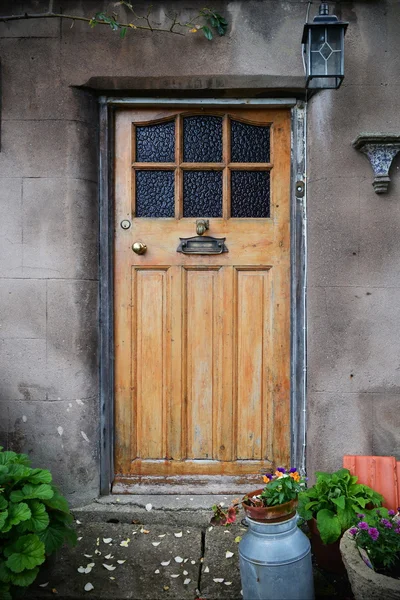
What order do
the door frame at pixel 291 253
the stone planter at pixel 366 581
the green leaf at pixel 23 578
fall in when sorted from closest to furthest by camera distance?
the stone planter at pixel 366 581
the green leaf at pixel 23 578
the door frame at pixel 291 253

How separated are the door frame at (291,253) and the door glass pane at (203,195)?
434 mm

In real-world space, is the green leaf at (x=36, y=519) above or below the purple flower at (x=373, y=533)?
above

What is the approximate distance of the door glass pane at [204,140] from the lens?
352cm

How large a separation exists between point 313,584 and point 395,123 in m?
2.55

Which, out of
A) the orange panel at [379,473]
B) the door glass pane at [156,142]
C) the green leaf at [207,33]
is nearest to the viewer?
the orange panel at [379,473]

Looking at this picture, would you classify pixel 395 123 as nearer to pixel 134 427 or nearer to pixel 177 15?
pixel 177 15

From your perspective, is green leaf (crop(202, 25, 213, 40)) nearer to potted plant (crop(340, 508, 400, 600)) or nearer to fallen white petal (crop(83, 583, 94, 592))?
potted plant (crop(340, 508, 400, 600))

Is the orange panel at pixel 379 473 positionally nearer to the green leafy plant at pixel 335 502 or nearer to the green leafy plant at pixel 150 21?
the green leafy plant at pixel 335 502

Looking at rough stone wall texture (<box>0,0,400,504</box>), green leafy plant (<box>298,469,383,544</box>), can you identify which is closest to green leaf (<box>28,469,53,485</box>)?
rough stone wall texture (<box>0,0,400,504</box>)

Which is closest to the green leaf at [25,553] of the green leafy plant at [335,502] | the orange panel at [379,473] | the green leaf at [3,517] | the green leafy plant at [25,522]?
the green leafy plant at [25,522]

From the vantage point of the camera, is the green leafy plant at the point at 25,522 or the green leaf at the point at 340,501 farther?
the green leaf at the point at 340,501

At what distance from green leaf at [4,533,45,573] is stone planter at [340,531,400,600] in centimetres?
136

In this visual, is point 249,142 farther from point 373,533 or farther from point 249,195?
point 373,533

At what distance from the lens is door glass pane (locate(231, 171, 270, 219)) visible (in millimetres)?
3523
